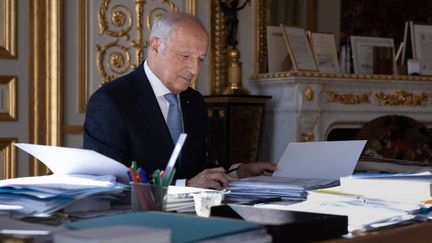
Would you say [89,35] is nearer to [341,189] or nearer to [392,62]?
[392,62]

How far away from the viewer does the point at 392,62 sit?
584 centimetres

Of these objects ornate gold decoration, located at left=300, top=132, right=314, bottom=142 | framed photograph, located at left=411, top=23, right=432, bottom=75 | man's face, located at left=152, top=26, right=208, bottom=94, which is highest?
framed photograph, located at left=411, top=23, right=432, bottom=75

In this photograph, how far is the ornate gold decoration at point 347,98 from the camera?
5430 millimetres

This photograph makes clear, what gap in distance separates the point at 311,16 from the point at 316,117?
39.8 inches

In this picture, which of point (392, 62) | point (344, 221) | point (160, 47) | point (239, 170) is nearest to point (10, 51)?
point (160, 47)

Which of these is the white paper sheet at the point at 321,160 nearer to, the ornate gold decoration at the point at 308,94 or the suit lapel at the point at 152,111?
the suit lapel at the point at 152,111

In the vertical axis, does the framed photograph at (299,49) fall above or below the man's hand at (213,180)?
above

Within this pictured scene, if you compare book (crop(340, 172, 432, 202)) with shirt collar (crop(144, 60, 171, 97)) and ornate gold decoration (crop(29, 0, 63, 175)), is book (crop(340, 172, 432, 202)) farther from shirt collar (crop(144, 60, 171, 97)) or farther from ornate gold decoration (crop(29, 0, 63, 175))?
ornate gold decoration (crop(29, 0, 63, 175))

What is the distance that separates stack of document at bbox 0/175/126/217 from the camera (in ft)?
4.85

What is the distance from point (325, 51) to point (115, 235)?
4.69 metres

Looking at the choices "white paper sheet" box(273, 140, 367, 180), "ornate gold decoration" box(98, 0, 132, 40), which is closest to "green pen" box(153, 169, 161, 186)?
"white paper sheet" box(273, 140, 367, 180)

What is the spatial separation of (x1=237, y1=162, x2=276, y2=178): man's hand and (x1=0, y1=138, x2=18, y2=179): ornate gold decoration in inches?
89.4

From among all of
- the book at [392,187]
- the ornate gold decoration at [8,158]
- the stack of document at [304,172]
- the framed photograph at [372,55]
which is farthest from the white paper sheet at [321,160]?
the framed photograph at [372,55]

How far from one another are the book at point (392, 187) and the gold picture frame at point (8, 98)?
3.01 m
